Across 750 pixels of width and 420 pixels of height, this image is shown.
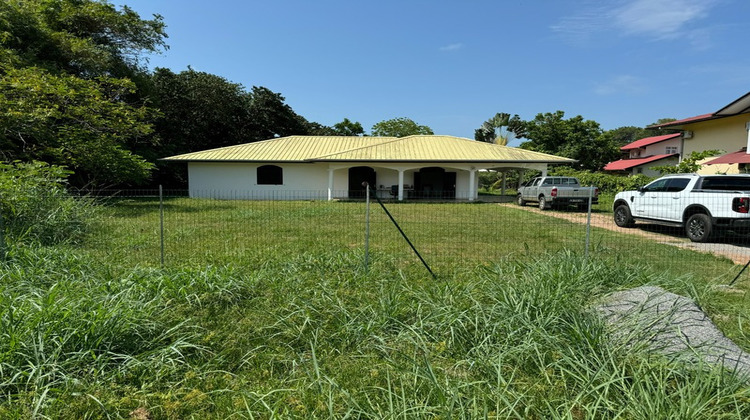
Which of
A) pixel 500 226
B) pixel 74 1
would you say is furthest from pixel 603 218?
pixel 74 1

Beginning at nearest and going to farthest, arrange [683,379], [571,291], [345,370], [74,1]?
[683,379]
[345,370]
[571,291]
[74,1]

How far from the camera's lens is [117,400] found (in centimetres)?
271

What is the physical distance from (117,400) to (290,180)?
21.6 metres

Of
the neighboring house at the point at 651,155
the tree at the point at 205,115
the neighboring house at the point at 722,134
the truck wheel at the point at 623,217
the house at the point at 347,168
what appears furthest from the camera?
the neighboring house at the point at 651,155

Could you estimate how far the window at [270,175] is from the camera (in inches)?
936

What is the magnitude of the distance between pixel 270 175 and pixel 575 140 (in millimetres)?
29271

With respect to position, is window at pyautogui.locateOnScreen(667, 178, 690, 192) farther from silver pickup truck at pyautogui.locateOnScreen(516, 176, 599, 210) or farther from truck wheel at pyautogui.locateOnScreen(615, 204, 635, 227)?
silver pickup truck at pyautogui.locateOnScreen(516, 176, 599, 210)

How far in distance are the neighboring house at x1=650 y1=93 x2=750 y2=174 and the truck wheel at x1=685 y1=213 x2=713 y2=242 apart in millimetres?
10237

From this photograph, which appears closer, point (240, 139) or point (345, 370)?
point (345, 370)

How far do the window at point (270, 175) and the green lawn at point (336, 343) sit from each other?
18.0 m

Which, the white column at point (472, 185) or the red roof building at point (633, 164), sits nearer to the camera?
the white column at point (472, 185)

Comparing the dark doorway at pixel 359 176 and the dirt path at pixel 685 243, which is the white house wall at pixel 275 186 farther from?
the dirt path at pixel 685 243

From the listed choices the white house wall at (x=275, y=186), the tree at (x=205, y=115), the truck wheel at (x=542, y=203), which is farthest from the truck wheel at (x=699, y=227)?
the tree at (x=205, y=115)

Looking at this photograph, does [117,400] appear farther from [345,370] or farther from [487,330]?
[487,330]
